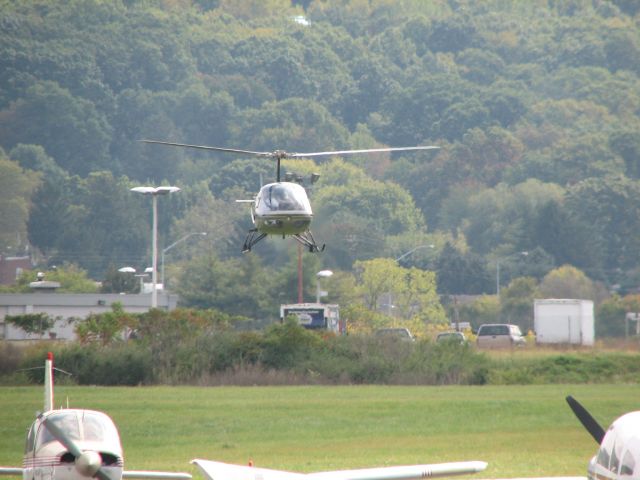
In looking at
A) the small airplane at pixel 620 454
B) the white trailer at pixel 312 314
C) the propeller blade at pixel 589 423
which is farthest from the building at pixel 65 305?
the small airplane at pixel 620 454

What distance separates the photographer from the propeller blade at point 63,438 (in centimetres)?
1997

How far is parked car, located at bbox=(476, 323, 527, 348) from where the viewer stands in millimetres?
70062

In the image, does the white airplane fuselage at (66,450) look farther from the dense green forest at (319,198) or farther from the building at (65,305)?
the dense green forest at (319,198)

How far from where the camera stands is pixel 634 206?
5743 inches

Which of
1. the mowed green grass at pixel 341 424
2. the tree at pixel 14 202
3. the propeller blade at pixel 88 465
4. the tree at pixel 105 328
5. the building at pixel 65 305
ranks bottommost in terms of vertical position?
the mowed green grass at pixel 341 424

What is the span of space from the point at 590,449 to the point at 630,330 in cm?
5874

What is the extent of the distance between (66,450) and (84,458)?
50 cm

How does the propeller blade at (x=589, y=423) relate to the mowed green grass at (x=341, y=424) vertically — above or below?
above

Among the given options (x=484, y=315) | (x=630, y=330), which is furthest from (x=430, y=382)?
(x=484, y=315)

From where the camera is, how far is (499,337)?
71875 millimetres

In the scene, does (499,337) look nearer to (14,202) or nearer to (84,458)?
(84,458)

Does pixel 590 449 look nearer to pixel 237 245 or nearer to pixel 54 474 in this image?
pixel 54 474

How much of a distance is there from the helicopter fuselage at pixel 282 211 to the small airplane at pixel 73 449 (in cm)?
1351

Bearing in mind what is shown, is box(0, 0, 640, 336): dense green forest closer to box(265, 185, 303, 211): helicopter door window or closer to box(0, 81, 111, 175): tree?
box(0, 81, 111, 175): tree
